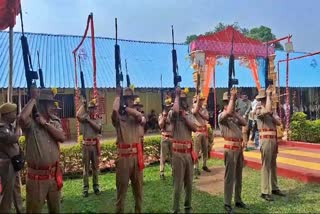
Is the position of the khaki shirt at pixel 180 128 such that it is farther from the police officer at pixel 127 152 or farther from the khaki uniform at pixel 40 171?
the khaki uniform at pixel 40 171

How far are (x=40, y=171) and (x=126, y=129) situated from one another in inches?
64.3

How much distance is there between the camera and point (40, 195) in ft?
15.6

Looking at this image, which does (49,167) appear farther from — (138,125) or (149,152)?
(149,152)

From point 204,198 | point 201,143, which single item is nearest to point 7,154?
point 204,198

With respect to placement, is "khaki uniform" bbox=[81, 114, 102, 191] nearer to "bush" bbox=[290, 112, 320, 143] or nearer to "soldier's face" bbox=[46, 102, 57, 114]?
"soldier's face" bbox=[46, 102, 57, 114]

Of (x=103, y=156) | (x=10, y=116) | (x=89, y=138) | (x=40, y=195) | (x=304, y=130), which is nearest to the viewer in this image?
(x=40, y=195)

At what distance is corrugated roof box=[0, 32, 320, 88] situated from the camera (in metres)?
16.8

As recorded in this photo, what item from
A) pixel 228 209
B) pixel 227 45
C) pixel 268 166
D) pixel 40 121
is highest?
pixel 227 45

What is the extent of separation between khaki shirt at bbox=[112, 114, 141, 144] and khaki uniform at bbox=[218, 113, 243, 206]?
69.7 inches

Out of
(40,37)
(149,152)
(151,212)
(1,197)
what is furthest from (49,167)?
(40,37)

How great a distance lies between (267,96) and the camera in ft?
25.5

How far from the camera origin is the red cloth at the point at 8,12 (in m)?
7.64

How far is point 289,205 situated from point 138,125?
324cm

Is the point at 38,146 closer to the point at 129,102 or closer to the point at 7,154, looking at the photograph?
the point at 7,154
